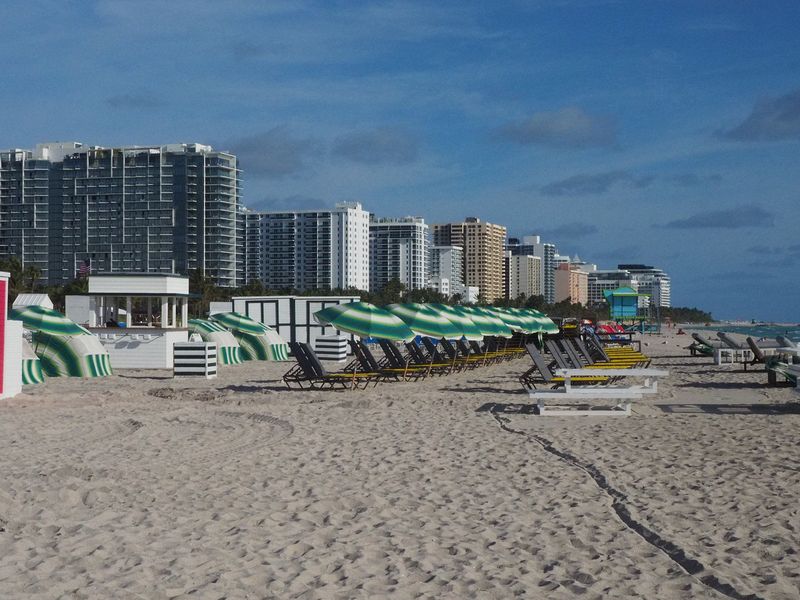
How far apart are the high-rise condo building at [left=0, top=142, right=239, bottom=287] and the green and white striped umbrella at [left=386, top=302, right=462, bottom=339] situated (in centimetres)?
10424

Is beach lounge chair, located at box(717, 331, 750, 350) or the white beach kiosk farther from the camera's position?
beach lounge chair, located at box(717, 331, 750, 350)

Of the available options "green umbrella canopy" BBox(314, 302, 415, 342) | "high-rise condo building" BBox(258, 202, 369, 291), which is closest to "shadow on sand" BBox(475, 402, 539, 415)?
"green umbrella canopy" BBox(314, 302, 415, 342)

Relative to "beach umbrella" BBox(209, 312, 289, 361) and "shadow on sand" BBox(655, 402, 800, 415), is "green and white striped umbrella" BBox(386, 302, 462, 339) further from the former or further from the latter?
"beach umbrella" BBox(209, 312, 289, 361)

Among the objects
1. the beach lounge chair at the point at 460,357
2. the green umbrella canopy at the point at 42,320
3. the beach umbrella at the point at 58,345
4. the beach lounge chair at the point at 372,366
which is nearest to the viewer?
the beach lounge chair at the point at 372,366

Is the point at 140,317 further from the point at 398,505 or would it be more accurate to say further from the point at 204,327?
the point at 398,505

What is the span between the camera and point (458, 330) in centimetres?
2036

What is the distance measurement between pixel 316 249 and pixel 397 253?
2027 cm

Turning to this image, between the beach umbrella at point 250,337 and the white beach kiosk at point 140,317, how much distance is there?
3319 mm

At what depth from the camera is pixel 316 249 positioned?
15262 centimetres

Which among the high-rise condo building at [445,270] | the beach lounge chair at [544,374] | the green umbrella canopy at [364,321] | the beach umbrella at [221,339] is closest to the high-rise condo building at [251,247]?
the high-rise condo building at [445,270]

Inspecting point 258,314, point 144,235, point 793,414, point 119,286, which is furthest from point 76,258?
point 793,414

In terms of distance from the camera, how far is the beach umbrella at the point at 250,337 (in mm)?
28703

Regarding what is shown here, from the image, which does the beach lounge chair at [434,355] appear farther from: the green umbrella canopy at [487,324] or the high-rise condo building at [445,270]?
the high-rise condo building at [445,270]

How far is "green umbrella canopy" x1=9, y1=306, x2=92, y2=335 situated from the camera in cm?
1973
